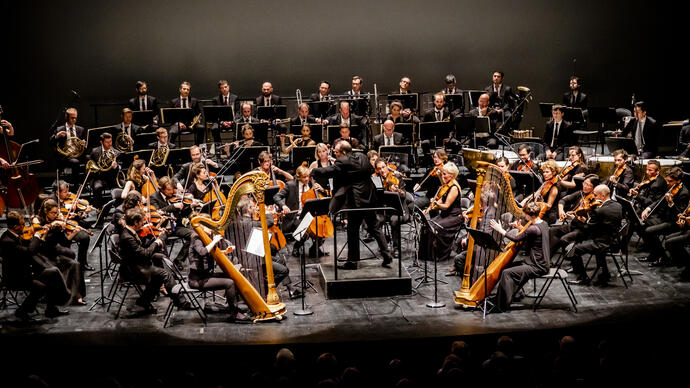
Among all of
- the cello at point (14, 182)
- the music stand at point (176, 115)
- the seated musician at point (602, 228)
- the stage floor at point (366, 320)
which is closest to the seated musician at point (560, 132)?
the seated musician at point (602, 228)

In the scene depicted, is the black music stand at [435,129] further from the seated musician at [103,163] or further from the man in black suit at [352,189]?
the seated musician at [103,163]

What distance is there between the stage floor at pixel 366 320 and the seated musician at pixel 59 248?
22 centimetres

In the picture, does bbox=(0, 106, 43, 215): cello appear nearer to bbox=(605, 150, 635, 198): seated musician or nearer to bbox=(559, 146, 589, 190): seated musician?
bbox=(559, 146, 589, 190): seated musician

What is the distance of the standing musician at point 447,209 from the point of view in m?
8.96

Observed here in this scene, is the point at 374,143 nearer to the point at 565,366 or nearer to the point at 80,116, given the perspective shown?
the point at 80,116

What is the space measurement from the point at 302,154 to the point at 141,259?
4309 millimetres

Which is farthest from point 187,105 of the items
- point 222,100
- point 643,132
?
Answer: point 643,132

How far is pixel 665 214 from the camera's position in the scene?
9.08 metres

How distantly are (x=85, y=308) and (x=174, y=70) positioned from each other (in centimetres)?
828

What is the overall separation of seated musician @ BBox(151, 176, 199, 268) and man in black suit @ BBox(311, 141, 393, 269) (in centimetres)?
187

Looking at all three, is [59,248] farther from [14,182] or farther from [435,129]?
[435,129]

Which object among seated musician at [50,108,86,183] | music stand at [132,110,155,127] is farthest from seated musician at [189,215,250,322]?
music stand at [132,110,155,127]

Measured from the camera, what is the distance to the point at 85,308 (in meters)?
7.87

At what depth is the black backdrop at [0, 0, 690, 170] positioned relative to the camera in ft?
47.8
